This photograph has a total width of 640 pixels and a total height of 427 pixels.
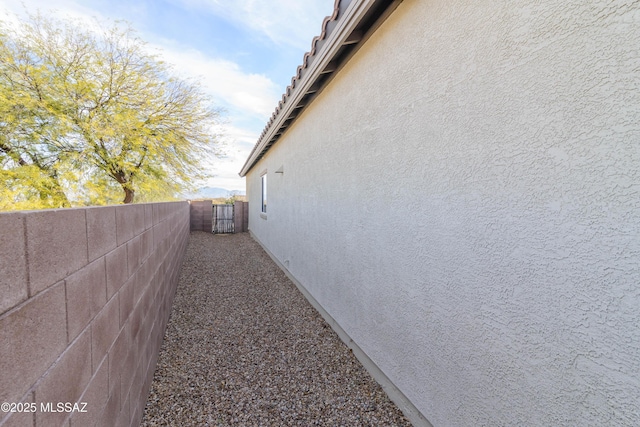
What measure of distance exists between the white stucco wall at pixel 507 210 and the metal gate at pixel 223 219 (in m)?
14.9

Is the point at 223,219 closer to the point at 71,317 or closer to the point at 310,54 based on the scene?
the point at 310,54

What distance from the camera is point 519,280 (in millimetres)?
1546

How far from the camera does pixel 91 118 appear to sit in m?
8.38

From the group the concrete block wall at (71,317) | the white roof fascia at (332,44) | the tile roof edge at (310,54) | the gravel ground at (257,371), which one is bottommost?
the gravel ground at (257,371)

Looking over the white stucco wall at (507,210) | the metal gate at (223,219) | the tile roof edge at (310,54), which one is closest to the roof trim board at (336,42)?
the tile roof edge at (310,54)

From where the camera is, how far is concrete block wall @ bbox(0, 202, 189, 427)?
84 centimetres

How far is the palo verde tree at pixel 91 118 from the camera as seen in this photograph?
24.1 feet

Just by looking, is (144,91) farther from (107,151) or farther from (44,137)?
(44,137)

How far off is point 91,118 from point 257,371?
900cm

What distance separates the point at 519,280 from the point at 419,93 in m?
1.54

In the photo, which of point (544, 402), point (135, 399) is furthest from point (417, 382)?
point (135, 399)

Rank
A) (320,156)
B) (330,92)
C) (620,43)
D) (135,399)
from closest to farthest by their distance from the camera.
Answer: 1. (620,43)
2. (135,399)
3. (330,92)
4. (320,156)

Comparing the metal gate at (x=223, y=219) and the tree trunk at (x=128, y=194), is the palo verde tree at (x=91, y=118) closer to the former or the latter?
the tree trunk at (x=128, y=194)

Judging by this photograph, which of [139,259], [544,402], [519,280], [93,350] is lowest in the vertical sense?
[544,402]
